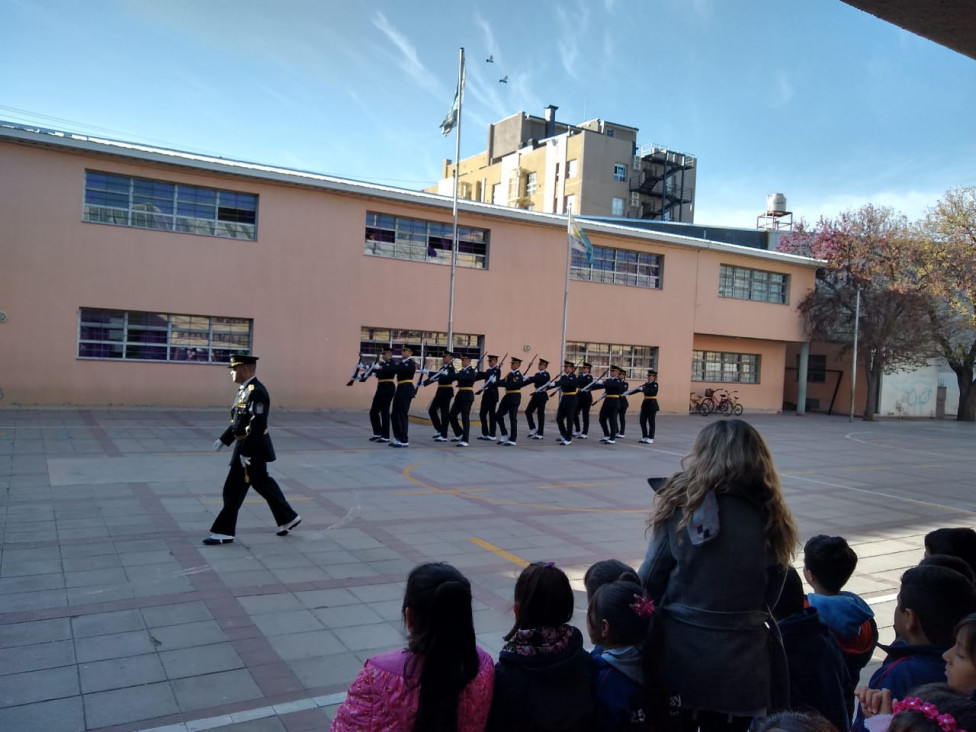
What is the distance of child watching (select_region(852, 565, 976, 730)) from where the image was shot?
2.62m

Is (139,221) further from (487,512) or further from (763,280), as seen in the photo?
(763,280)

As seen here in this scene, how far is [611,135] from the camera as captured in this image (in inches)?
1852

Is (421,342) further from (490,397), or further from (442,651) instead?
(442,651)

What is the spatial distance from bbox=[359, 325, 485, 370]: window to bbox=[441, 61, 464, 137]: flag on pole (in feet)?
18.2

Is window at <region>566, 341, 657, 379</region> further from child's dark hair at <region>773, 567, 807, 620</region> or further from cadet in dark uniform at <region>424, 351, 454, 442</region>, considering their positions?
child's dark hair at <region>773, 567, 807, 620</region>

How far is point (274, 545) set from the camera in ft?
23.6

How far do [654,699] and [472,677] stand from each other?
24.0 inches

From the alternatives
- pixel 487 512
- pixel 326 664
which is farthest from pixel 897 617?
pixel 487 512

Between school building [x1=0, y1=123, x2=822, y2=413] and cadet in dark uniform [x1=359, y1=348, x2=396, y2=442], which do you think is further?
school building [x1=0, y1=123, x2=822, y2=413]

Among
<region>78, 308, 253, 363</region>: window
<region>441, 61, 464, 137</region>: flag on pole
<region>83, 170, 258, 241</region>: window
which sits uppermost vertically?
<region>441, 61, 464, 137</region>: flag on pole

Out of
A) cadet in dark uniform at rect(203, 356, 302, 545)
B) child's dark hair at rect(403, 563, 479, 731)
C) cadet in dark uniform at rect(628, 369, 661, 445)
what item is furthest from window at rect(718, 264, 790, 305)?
child's dark hair at rect(403, 563, 479, 731)

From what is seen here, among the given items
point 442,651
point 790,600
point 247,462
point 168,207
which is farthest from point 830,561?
point 168,207

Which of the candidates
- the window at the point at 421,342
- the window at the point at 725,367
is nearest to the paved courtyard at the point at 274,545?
the window at the point at 421,342

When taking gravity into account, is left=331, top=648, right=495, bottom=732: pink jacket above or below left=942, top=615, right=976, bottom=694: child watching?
below
